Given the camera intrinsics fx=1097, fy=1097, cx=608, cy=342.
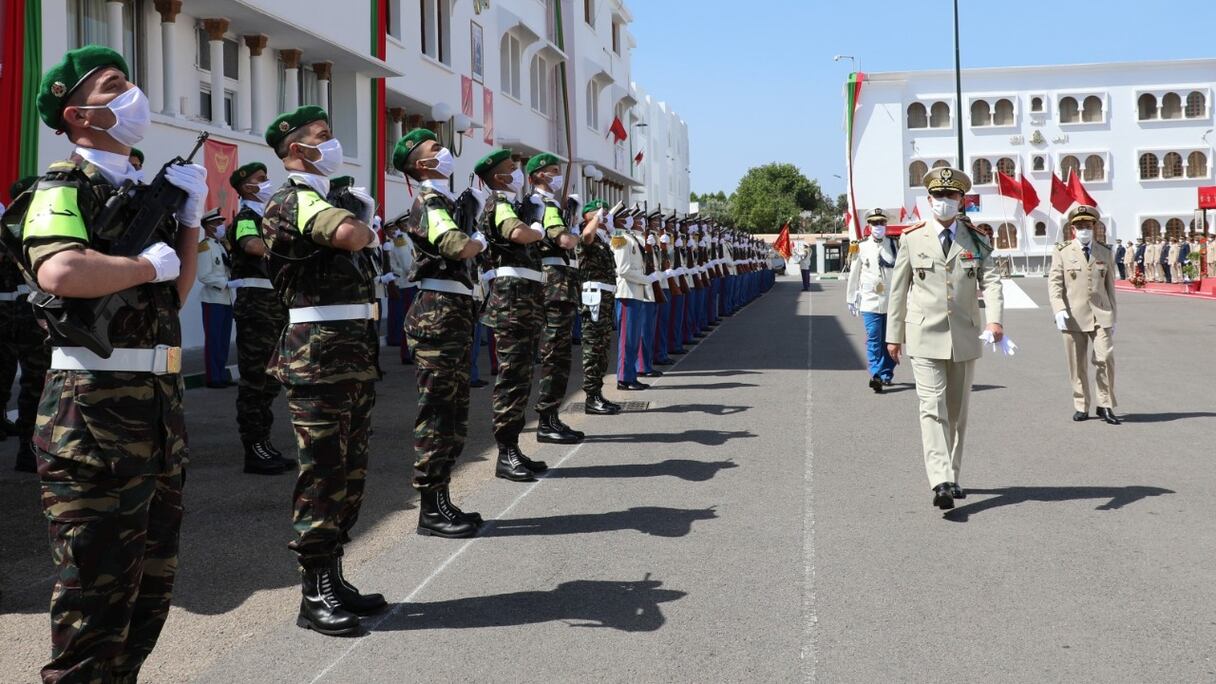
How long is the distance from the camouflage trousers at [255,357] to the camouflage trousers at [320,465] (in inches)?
140

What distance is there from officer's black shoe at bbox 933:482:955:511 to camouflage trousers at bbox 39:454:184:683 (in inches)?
184

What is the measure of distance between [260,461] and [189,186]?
495 centimetres

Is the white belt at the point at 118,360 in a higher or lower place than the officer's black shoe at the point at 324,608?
higher

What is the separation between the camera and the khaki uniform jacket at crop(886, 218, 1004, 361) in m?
6.93

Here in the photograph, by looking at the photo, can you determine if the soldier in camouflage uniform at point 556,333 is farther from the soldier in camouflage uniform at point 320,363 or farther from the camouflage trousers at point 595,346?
the soldier in camouflage uniform at point 320,363

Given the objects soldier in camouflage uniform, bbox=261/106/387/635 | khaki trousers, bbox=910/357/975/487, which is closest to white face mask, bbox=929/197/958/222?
khaki trousers, bbox=910/357/975/487

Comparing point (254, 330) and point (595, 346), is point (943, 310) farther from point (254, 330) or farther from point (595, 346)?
point (254, 330)

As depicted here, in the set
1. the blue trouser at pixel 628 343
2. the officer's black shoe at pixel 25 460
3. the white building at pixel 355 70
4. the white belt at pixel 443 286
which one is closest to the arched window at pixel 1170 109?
the white building at pixel 355 70

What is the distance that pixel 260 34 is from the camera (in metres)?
18.6

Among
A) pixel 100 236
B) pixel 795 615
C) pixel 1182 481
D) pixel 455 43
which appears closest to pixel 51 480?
pixel 100 236

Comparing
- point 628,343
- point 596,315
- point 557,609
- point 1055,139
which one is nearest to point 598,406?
point 596,315

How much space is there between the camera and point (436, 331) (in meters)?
6.07

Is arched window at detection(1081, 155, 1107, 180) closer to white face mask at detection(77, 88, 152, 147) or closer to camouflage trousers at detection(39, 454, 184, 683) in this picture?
white face mask at detection(77, 88, 152, 147)

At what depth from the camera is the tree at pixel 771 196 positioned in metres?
101
